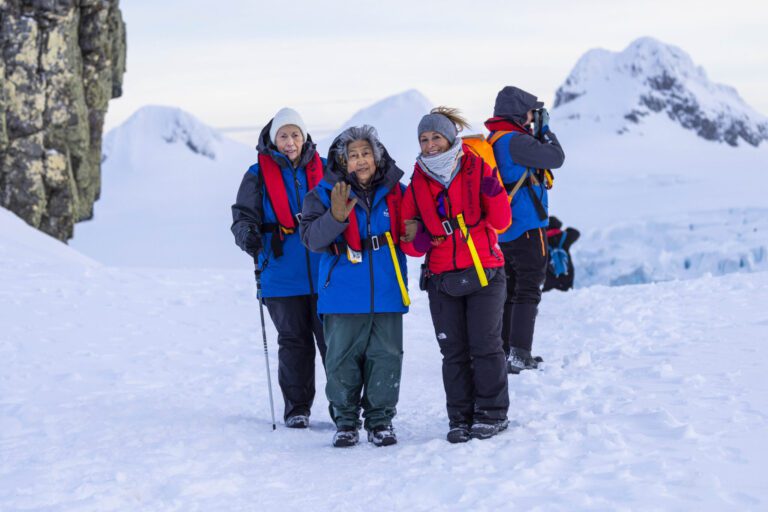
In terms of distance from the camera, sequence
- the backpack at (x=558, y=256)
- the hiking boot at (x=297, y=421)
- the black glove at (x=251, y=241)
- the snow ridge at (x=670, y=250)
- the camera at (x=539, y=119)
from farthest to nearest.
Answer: the snow ridge at (x=670, y=250), the backpack at (x=558, y=256), the camera at (x=539, y=119), the hiking boot at (x=297, y=421), the black glove at (x=251, y=241)

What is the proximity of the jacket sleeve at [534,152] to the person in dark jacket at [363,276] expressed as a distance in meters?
1.57

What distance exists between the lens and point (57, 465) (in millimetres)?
4402

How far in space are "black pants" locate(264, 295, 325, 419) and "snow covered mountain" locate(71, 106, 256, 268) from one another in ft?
123

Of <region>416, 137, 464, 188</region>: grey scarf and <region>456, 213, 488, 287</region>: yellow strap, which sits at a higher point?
<region>416, 137, 464, 188</region>: grey scarf

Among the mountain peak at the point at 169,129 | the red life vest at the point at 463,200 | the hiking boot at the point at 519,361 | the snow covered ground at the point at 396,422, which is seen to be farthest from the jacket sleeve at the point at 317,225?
the mountain peak at the point at 169,129

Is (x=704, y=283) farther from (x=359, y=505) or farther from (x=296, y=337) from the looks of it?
(x=359, y=505)

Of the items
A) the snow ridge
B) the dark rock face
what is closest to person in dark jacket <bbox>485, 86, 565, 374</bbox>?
the dark rock face

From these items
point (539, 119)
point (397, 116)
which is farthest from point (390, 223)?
point (397, 116)

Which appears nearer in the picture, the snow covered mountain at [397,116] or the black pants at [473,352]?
the black pants at [473,352]

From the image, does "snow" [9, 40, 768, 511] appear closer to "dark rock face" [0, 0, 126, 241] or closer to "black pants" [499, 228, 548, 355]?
"black pants" [499, 228, 548, 355]

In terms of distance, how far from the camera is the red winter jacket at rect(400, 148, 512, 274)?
4582 mm

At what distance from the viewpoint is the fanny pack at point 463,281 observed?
457 cm

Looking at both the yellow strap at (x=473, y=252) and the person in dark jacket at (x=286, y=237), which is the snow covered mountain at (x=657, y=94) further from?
the yellow strap at (x=473, y=252)

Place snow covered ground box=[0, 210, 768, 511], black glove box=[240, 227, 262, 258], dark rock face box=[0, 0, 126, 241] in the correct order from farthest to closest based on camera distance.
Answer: dark rock face box=[0, 0, 126, 241], black glove box=[240, 227, 262, 258], snow covered ground box=[0, 210, 768, 511]
